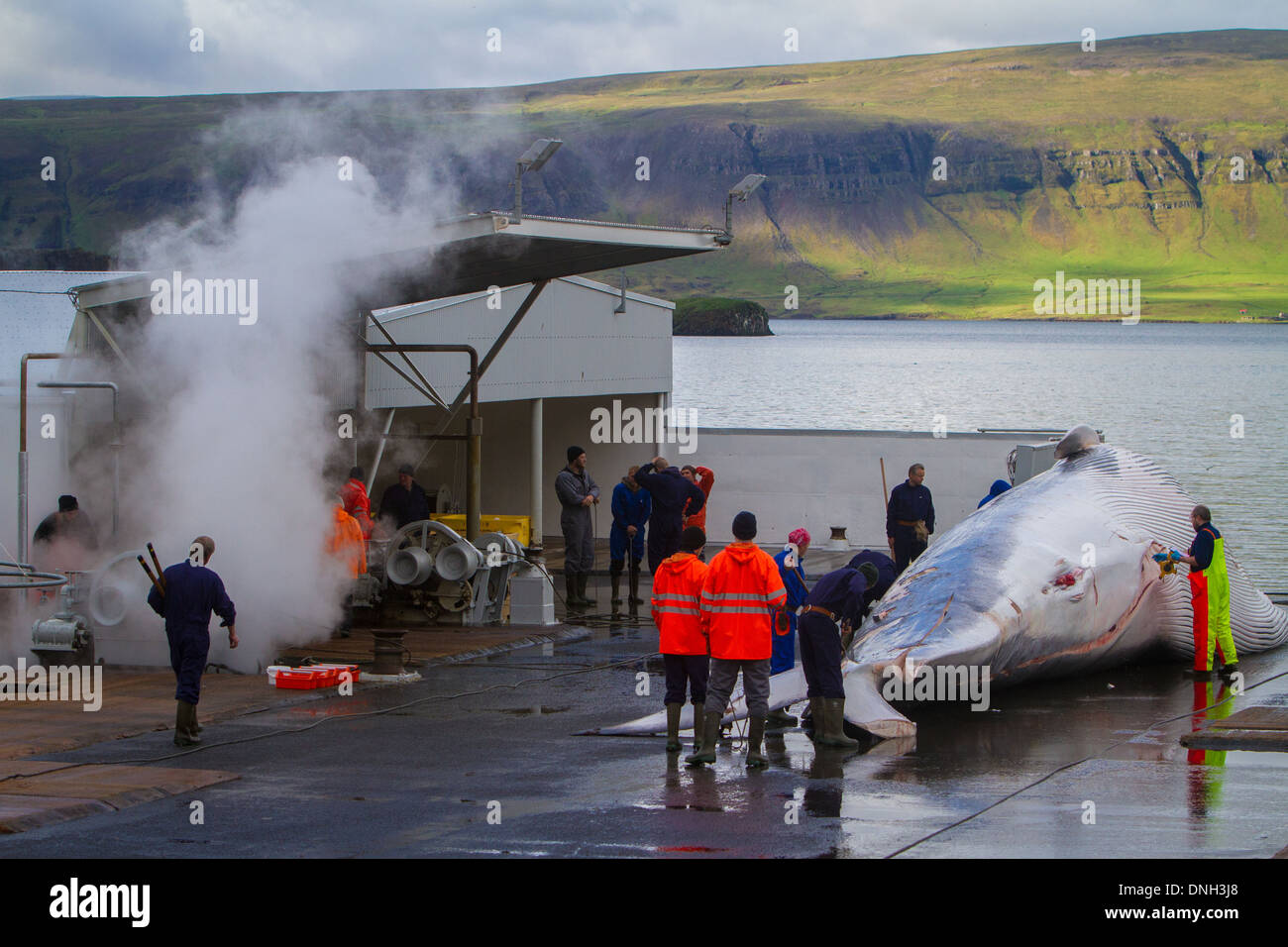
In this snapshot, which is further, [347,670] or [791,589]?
[347,670]

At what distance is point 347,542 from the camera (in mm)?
15898

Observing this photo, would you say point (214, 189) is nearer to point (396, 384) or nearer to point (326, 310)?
point (326, 310)

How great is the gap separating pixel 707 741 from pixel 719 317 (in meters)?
188

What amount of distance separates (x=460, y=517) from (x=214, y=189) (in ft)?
17.8

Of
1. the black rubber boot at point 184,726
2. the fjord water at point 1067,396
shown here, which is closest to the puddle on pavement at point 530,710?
the black rubber boot at point 184,726

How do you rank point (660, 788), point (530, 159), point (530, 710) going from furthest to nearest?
point (530, 159) → point (530, 710) → point (660, 788)

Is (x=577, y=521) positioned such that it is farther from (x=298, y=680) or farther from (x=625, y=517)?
(x=298, y=680)

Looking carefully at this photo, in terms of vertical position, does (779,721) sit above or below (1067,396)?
below

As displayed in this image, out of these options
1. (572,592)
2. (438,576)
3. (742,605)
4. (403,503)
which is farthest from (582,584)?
(742,605)

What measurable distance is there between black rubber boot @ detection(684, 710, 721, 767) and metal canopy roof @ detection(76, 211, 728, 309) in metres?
7.04

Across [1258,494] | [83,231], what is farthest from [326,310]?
[83,231]

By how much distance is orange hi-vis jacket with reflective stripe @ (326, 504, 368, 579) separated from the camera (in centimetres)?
1566

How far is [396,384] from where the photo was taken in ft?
66.8

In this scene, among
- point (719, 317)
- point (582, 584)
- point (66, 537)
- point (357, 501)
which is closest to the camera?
point (66, 537)
